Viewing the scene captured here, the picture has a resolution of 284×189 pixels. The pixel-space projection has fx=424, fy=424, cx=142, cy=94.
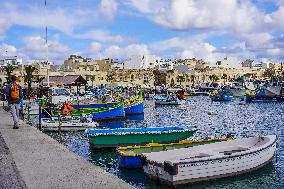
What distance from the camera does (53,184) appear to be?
32.9ft

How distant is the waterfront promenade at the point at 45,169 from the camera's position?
10008mm

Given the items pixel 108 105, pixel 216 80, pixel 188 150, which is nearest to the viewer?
pixel 188 150

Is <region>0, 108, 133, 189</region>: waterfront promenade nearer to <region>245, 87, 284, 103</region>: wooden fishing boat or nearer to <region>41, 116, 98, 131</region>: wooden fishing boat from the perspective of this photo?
<region>41, 116, 98, 131</region>: wooden fishing boat

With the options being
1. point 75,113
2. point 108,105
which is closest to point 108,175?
point 75,113

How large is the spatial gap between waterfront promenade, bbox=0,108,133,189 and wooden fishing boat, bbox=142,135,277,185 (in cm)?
423

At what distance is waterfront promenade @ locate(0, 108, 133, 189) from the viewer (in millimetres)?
10008

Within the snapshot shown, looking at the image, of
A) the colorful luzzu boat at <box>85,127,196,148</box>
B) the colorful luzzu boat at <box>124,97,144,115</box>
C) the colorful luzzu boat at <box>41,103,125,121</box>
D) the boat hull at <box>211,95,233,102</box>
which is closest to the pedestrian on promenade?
the colorful luzzu boat at <box>85,127,196,148</box>

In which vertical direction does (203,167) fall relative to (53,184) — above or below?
below

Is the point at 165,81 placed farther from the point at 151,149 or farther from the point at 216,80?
the point at 151,149

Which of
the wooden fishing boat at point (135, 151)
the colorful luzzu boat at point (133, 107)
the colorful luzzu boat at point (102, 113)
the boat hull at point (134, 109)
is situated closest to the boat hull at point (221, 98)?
the colorful luzzu boat at point (133, 107)

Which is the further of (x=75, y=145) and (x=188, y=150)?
(x=75, y=145)

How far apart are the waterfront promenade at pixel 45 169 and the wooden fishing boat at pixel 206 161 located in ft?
13.9

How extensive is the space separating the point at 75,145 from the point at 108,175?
19.3 m

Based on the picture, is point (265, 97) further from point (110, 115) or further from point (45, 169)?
point (45, 169)
